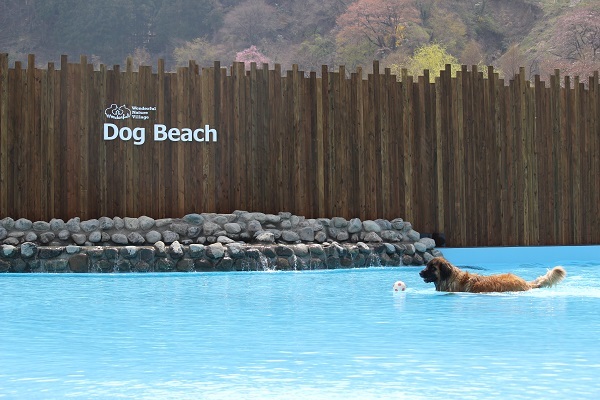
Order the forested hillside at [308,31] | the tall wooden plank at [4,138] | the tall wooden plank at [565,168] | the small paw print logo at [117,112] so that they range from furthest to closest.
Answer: the forested hillside at [308,31] < the tall wooden plank at [565,168] < the small paw print logo at [117,112] < the tall wooden plank at [4,138]

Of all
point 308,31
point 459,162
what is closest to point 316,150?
point 459,162

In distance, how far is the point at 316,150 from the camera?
51.2 feet

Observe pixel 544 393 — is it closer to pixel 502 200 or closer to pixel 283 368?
pixel 283 368

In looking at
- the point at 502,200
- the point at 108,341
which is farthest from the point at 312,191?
the point at 108,341

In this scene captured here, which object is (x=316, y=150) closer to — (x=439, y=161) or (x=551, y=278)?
(x=439, y=161)

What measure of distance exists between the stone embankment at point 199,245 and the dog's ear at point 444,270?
4.16 meters

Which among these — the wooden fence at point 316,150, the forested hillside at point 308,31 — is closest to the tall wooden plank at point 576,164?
the wooden fence at point 316,150

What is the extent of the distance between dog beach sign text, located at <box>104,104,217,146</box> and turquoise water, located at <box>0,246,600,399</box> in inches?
171

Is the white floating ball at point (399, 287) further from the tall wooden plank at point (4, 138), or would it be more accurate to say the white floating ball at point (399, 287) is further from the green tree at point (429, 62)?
the green tree at point (429, 62)

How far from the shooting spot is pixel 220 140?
15273mm

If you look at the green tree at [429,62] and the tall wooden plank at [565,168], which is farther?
the green tree at [429,62]

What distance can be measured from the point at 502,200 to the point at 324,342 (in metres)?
10.8

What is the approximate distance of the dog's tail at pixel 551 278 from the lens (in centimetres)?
984

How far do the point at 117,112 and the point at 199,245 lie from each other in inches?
113
